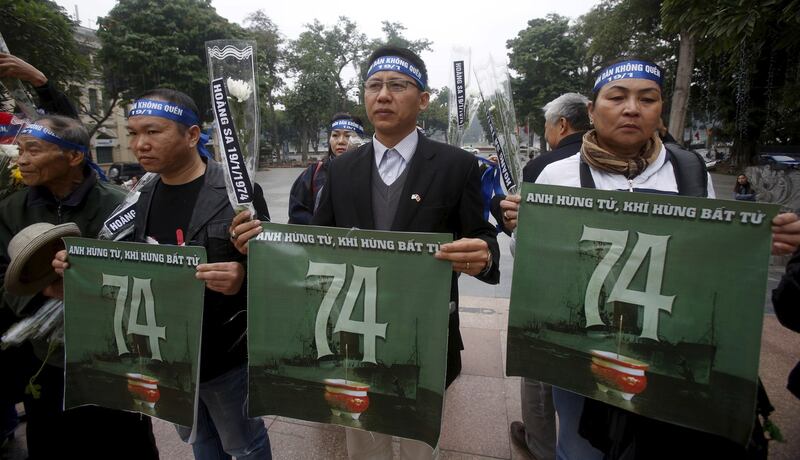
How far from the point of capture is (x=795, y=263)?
1.36m

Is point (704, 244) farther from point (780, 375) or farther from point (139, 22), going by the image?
point (139, 22)

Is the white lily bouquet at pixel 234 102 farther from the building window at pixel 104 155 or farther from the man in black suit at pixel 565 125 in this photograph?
A: the building window at pixel 104 155

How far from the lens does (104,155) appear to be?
34.8m

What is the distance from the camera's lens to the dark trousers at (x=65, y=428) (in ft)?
6.86

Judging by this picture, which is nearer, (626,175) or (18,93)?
(626,175)

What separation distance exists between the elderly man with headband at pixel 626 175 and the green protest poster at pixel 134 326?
1277mm

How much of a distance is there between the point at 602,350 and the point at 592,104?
38.7 inches

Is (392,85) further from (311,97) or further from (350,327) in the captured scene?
(311,97)

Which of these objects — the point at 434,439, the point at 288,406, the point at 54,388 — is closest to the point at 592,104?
the point at 434,439

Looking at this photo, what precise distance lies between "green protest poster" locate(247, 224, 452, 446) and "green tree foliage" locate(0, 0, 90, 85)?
1153 centimetres

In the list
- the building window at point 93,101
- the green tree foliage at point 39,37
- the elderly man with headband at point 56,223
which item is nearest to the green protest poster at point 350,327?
the elderly man with headband at point 56,223

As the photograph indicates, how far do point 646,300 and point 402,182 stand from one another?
3.19ft

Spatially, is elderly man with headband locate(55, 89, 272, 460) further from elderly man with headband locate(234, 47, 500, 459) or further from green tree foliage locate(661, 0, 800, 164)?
green tree foliage locate(661, 0, 800, 164)

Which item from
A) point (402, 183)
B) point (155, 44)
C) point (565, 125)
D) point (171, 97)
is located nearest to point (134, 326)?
point (171, 97)
